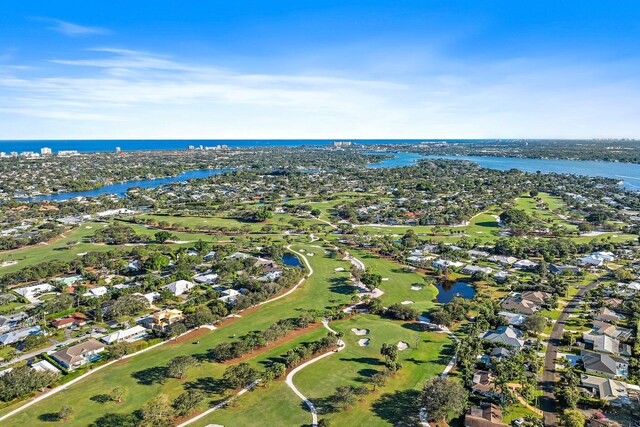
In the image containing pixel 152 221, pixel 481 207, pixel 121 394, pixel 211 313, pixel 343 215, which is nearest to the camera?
pixel 121 394

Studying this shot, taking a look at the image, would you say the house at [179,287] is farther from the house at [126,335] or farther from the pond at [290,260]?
the pond at [290,260]

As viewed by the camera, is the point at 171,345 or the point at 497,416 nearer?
the point at 497,416

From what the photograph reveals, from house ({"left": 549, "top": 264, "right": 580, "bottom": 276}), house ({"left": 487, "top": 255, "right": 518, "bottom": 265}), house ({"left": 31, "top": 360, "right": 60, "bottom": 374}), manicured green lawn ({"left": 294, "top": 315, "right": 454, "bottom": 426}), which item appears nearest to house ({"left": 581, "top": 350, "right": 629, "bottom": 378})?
manicured green lawn ({"left": 294, "top": 315, "right": 454, "bottom": 426})

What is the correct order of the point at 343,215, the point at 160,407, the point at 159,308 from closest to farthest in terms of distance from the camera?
the point at 160,407 < the point at 159,308 < the point at 343,215

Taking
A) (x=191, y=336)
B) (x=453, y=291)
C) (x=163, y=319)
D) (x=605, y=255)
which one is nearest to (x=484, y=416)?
(x=453, y=291)

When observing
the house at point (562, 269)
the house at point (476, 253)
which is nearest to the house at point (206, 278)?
the house at point (476, 253)

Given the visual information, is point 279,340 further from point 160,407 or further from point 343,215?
point 343,215

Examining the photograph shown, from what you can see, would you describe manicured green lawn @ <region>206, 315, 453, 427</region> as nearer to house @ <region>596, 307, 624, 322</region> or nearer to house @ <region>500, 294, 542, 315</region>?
house @ <region>500, 294, 542, 315</region>

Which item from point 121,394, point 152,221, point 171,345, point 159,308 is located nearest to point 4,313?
point 159,308
